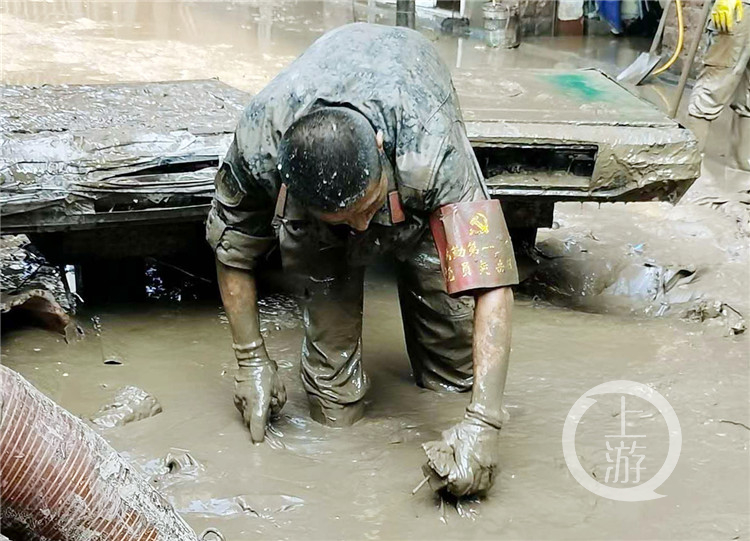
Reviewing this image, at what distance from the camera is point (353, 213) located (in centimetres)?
211

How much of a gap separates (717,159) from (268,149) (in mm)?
4147

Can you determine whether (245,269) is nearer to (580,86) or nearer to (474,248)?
(474,248)

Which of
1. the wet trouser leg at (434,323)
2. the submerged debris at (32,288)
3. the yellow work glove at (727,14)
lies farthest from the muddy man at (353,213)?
the yellow work glove at (727,14)

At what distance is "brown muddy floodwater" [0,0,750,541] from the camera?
2295 mm

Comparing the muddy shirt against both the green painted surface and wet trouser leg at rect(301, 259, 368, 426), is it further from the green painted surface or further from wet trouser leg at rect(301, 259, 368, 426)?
the green painted surface

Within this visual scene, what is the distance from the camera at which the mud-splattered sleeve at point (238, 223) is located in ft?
8.30

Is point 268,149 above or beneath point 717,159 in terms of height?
above

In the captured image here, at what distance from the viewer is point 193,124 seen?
3.42 meters

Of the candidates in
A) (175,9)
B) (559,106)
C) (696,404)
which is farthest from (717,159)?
(175,9)

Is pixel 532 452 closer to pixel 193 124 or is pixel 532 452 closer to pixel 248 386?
pixel 248 386

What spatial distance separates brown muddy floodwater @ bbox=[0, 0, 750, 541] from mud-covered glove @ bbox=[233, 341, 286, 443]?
0.26ft

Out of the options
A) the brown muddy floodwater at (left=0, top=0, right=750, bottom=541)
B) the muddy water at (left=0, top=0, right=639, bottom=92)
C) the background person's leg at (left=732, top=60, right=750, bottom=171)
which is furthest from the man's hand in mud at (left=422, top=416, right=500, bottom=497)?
the muddy water at (left=0, top=0, right=639, bottom=92)

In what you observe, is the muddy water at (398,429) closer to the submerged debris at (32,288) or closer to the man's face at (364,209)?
the submerged debris at (32,288)

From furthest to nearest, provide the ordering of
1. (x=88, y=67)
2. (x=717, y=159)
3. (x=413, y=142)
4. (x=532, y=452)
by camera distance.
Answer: (x=88, y=67), (x=717, y=159), (x=532, y=452), (x=413, y=142)
